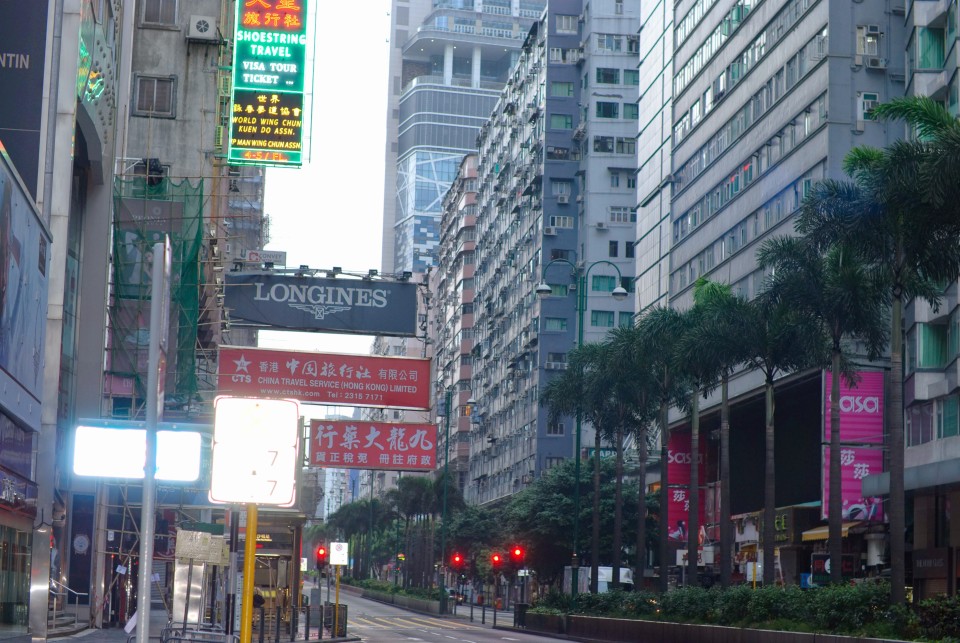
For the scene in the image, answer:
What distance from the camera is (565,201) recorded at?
348 feet

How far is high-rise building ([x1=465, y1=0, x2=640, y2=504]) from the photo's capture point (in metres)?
103

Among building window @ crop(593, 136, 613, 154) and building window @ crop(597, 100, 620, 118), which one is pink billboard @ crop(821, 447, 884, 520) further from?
building window @ crop(597, 100, 620, 118)

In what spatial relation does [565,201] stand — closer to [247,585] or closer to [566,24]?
[566,24]

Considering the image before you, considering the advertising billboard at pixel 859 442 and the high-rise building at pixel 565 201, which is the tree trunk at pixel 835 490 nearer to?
the advertising billboard at pixel 859 442

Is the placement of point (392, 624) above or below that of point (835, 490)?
below

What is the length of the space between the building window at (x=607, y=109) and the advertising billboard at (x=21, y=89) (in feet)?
277

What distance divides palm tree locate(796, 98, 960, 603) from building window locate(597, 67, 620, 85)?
74402mm

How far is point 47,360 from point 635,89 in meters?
85.8

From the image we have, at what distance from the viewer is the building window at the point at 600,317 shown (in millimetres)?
102562

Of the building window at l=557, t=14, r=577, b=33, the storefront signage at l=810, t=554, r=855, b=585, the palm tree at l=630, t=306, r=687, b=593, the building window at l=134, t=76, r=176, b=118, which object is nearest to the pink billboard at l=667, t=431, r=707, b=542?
the storefront signage at l=810, t=554, r=855, b=585

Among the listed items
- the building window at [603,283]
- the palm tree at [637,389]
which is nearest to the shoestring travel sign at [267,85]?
the palm tree at [637,389]

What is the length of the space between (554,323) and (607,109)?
1700 cm

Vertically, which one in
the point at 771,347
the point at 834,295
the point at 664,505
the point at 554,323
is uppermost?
the point at 554,323

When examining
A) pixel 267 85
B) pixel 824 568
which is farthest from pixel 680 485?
pixel 267 85
